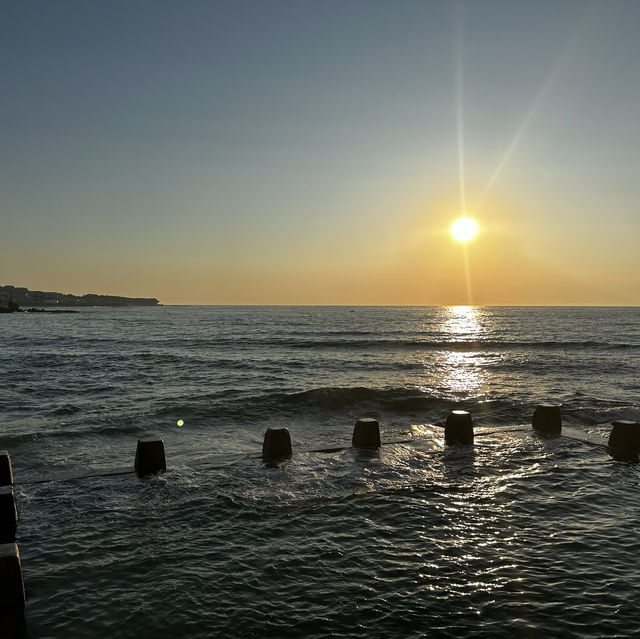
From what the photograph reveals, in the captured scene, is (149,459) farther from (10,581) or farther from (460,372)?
(460,372)

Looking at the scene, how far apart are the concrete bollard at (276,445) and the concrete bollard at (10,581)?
6.46 meters

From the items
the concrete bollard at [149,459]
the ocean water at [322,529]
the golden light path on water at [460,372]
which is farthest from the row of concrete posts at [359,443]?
the golden light path on water at [460,372]

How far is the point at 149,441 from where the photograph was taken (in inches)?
412

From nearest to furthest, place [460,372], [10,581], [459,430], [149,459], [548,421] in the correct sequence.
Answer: [10,581], [149,459], [459,430], [548,421], [460,372]

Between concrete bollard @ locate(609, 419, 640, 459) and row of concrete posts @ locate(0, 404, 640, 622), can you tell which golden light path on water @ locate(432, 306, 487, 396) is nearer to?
row of concrete posts @ locate(0, 404, 640, 622)

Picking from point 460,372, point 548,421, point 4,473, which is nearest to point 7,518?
point 4,473

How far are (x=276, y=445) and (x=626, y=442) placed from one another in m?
7.85

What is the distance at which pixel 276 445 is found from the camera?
11.5 m

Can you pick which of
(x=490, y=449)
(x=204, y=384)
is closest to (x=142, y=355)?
(x=204, y=384)

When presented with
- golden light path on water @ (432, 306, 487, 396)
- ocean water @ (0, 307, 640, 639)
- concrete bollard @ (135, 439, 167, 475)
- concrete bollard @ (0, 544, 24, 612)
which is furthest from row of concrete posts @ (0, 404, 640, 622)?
golden light path on water @ (432, 306, 487, 396)

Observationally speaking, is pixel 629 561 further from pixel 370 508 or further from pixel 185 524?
pixel 185 524

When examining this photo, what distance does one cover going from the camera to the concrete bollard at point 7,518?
7020 millimetres

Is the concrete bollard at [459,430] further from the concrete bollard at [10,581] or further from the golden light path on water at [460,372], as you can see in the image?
the golden light path on water at [460,372]

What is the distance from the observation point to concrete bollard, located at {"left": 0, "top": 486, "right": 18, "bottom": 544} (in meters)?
7.02
